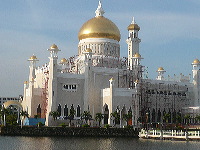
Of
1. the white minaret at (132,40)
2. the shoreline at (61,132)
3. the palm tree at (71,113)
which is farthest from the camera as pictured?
the white minaret at (132,40)

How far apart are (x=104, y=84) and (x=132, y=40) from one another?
9447mm

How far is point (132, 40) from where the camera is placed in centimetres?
6962

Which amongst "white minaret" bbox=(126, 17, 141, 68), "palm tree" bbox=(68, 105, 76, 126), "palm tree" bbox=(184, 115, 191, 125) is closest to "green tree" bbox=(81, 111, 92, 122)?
"palm tree" bbox=(68, 105, 76, 126)

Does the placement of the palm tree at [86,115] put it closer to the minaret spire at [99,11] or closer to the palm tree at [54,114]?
the palm tree at [54,114]

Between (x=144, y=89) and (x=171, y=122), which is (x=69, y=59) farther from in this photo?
(x=171, y=122)

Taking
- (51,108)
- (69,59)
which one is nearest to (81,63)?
(69,59)

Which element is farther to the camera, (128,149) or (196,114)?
(196,114)

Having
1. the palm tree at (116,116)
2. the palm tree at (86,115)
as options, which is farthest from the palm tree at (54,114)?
the palm tree at (116,116)

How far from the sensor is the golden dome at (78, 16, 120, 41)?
223 feet

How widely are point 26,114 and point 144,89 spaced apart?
19.5m

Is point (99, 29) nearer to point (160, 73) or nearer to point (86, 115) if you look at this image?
point (160, 73)

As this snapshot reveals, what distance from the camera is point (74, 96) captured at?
62.7 metres

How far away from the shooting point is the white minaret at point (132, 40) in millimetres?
69812

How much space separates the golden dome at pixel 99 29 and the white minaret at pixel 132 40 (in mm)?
2585
